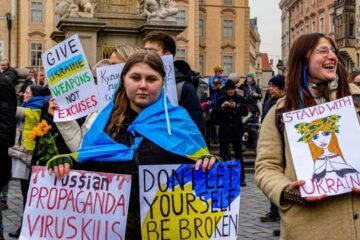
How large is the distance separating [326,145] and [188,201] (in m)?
0.83

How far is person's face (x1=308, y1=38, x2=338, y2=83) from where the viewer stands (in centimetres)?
347

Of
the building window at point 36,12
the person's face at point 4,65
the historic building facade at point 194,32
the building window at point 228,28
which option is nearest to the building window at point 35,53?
the historic building facade at point 194,32

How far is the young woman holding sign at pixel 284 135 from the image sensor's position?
3.33m

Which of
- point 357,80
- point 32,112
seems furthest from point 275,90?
point 32,112

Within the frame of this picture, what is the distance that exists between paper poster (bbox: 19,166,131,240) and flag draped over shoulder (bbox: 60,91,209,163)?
0.12 meters

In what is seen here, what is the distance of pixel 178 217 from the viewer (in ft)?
12.2

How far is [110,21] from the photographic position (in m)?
17.6

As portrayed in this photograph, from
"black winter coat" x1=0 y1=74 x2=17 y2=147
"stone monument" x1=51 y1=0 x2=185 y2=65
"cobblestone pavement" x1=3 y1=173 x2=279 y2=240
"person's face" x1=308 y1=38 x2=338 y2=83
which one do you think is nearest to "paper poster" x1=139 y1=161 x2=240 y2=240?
"person's face" x1=308 y1=38 x2=338 y2=83

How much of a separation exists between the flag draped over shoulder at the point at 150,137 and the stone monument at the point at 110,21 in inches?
519

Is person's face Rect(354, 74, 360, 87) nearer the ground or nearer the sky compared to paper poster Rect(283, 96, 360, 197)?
nearer the sky

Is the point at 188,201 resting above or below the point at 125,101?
below

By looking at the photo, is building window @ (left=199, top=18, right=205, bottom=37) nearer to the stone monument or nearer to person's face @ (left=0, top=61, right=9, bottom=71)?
the stone monument

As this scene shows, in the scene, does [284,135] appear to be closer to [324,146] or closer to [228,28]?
[324,146]

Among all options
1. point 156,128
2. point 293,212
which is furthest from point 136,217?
point 293,212
